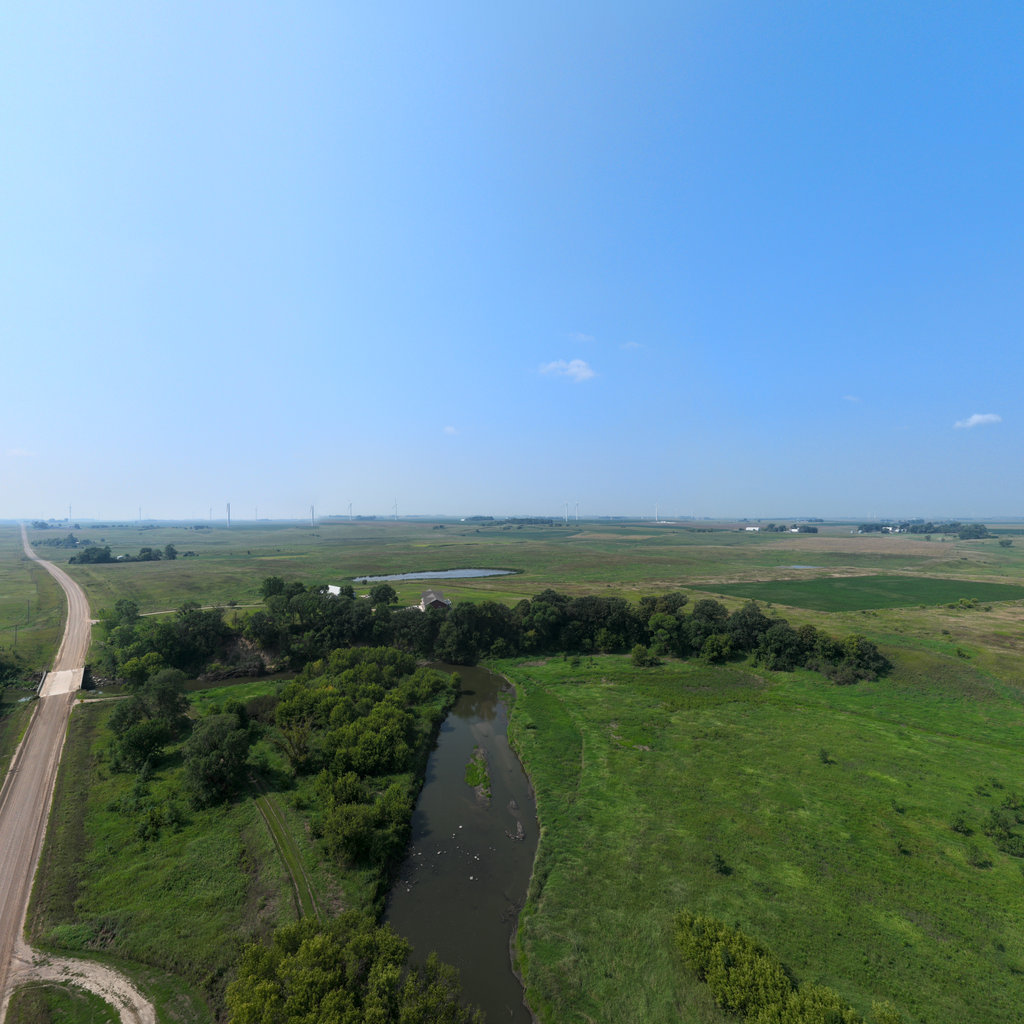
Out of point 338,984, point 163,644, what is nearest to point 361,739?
point 338,984

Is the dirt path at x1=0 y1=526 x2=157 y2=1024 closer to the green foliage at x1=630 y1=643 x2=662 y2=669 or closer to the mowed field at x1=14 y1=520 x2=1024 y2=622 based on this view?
the mowed field at x1=14 y1=520 x2=1024 y2=622

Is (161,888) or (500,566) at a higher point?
(500,566)

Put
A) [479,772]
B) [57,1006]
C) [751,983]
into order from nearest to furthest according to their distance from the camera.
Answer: [751,983], [57,1006], [479,772]

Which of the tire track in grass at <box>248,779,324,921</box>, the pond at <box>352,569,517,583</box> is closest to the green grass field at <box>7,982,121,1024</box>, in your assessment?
the tire track in grass at <box>248,779,324,921</box>

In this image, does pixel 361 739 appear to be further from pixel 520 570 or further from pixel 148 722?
pixel 520 570

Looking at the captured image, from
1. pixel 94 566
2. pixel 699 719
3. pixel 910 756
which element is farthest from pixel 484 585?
pixel 94 566

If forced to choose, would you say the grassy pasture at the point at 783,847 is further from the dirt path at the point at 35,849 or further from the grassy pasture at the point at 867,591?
the grassy pasture at the point at 867,591

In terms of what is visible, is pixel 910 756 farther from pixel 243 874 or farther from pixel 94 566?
pixel 94 566
